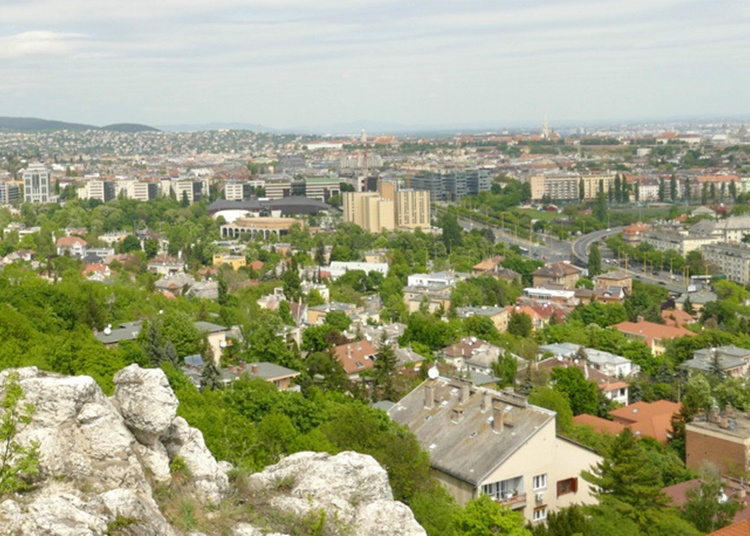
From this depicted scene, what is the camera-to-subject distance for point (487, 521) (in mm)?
8664

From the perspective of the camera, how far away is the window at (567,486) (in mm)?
13070

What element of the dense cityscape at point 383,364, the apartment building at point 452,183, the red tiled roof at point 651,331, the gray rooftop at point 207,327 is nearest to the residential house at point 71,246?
the dense cityscape at point 383,364

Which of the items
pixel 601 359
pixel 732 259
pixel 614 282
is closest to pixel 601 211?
pixel 732 259

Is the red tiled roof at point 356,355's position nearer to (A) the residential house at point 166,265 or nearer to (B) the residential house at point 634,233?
(A) the residential house at point 166,265

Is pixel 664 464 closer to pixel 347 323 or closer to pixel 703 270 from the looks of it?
pixel 347 323

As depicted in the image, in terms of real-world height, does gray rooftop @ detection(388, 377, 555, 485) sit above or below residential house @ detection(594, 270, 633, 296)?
above

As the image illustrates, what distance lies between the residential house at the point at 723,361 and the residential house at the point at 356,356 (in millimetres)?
7858

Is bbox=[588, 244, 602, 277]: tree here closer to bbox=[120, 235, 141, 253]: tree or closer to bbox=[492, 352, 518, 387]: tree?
bbox=[492, 352, 518, 387]: tree

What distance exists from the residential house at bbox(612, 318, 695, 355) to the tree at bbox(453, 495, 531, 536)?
804 inches

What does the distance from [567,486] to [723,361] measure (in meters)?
13.5

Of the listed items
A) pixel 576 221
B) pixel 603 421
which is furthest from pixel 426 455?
pixel 576 221

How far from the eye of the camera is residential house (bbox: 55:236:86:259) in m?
45.7

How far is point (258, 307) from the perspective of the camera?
30266mm

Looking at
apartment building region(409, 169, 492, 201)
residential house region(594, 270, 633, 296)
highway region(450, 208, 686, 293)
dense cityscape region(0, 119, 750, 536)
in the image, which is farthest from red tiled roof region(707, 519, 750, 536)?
apartment building region(409, 169, 492, 201)
